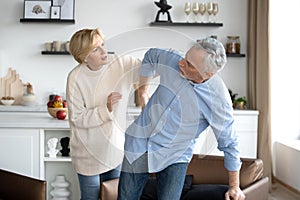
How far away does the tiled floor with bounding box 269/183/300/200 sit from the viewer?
14.6 ft

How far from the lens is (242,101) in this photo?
16.0 feet

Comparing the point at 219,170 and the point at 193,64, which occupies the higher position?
the point at 193,64

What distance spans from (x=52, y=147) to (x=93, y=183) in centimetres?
104

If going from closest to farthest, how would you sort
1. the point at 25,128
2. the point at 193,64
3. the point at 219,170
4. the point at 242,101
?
the point at 193,64 < the point at 219,170 < the point at 25,128 < the point at 242,101

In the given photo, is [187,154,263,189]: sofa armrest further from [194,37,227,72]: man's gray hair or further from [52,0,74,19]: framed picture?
[52,0,74,19]: framed picture

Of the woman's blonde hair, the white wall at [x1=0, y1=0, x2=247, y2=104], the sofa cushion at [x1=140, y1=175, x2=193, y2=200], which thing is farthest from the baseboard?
the woman's blonde hair

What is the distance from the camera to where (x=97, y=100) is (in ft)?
7.33

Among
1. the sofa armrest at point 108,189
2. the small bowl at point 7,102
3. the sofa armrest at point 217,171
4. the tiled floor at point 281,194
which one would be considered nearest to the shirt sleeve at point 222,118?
the sofa armrest at point 108,189

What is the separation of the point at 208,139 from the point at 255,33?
123 inches

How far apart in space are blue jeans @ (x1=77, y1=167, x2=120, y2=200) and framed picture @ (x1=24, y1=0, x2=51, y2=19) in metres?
2.76

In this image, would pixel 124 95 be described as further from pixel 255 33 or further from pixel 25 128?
pixel 255 33

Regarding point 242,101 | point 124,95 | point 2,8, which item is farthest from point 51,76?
point 124,95

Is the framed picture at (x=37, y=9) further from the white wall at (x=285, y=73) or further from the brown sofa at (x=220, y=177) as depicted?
the brown sofa at (x=220, y=177)

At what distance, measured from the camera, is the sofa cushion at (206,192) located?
8.68 ft
